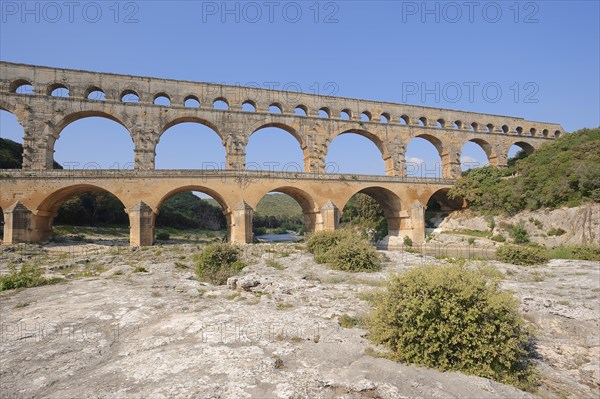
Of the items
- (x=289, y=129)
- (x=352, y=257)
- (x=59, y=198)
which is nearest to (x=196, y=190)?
(x=59, y=198)

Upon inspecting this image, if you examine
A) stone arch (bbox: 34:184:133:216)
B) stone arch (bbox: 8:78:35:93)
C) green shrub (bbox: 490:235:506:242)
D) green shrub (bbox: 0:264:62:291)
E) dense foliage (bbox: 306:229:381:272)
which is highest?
stone arch (bbox: 8:78:35:93)

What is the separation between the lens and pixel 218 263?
43.3ft

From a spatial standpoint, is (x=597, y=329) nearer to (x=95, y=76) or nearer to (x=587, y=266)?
(x=587, y=266)

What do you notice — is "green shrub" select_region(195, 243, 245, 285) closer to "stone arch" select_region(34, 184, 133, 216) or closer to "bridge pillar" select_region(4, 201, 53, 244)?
"stone arch" select_region(34, 184, 133, 216)

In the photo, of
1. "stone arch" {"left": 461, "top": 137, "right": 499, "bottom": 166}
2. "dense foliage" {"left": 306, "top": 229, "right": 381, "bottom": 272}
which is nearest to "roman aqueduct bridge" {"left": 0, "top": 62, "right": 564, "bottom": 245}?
"stone arch" {"left": 461, "top": 137, "right": 499, "bottom": 166}

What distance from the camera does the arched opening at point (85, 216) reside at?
2308 cm

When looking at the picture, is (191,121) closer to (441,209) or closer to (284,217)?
(441,209)

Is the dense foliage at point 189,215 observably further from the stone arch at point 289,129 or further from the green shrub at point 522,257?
the green shrub at point 522,257

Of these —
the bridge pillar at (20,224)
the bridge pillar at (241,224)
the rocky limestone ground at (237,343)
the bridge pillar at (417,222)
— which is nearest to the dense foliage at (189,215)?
the bridge pillar at (20,224)

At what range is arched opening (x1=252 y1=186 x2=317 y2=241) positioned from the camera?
2708 cm

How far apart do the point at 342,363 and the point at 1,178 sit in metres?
25.7

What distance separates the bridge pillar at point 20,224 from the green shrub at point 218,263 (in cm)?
1497

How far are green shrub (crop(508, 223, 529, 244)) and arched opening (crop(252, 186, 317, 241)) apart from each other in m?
15.4

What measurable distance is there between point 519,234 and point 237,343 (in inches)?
1056
